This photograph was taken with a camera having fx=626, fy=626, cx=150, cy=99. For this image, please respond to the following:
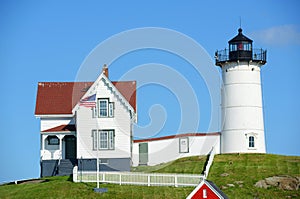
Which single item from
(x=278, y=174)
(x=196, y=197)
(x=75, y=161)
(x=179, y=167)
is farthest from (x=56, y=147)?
(x=196, y=197)

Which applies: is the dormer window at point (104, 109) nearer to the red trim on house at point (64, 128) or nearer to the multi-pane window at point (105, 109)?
the multi-pane window at point (105, 109)

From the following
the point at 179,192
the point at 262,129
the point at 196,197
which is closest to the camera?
the point at 196,197

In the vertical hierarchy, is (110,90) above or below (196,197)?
above

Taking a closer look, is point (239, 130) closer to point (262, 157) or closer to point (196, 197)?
point (262, 157)

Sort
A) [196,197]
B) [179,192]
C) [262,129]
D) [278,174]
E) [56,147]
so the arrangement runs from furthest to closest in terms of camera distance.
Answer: [262,129] → [56,147] → [278,174] → [179,192] → [196,197]

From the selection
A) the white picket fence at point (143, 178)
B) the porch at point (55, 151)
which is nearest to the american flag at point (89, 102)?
the white picket fence at point (143, 178)

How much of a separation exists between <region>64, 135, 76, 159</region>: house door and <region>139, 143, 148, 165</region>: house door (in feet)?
15.8

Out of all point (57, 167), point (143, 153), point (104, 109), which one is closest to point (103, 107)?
point (104, 109)

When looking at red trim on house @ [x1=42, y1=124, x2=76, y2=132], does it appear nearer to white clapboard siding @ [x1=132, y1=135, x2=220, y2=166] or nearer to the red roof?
the red roof

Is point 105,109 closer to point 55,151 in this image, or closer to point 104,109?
point 104,109

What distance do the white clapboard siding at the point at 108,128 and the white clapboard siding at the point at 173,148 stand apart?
3.84m

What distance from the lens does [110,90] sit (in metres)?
40.8

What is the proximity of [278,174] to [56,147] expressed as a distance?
15539 millimetres

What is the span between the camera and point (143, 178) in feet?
111
